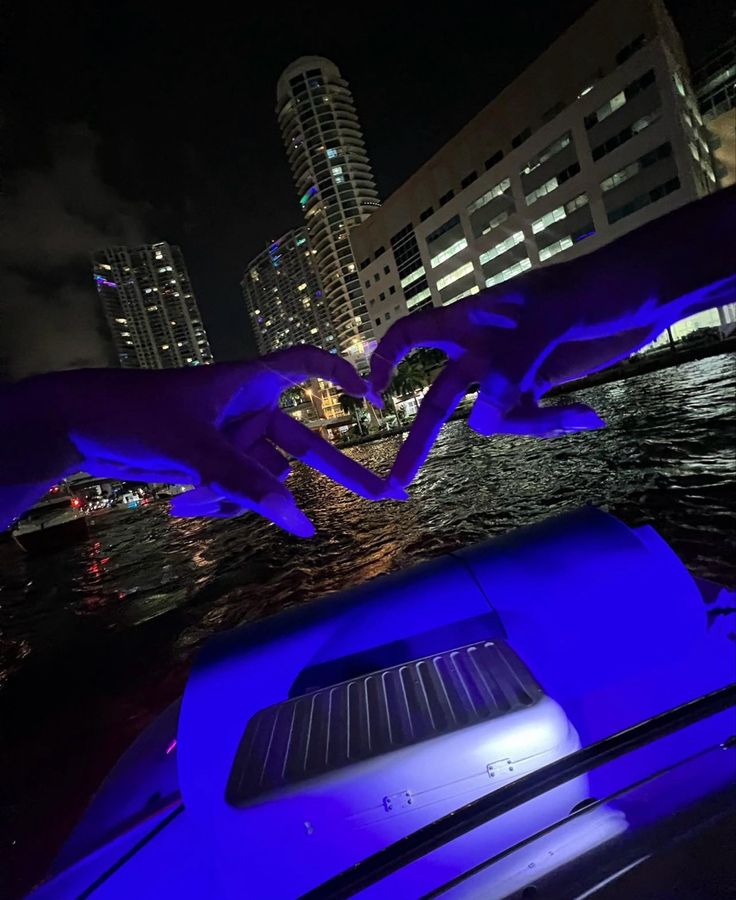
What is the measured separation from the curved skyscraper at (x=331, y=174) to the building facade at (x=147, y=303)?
43236 mm

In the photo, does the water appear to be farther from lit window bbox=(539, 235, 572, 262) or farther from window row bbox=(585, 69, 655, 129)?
window row bbox=(585, 69, 655, 129)

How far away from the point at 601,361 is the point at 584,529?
1.41 meters

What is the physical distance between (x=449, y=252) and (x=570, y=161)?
56.6ft

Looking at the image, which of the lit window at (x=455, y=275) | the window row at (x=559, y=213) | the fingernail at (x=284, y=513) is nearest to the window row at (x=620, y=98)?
the window row at (x=559, y=213)

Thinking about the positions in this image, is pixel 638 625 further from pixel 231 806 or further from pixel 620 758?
pixel 231 806

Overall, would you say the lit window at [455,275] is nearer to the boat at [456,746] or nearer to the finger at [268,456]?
the finger at [268,456]

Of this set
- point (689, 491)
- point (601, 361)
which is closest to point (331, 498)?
point (689, 491)

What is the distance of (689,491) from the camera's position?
6.84m

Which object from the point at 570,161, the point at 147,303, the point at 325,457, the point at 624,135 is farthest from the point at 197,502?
the point at 147,303

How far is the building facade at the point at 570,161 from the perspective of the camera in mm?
37625

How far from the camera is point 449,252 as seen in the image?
191 feet

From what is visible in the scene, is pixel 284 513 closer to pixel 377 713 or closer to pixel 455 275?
pixel 377 713

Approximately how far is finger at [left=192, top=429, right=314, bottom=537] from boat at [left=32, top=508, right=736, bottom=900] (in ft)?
2.25

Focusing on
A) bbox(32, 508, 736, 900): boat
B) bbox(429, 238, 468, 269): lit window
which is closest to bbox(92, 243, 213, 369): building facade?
bbox(429, 238, 468, 269): lit window
